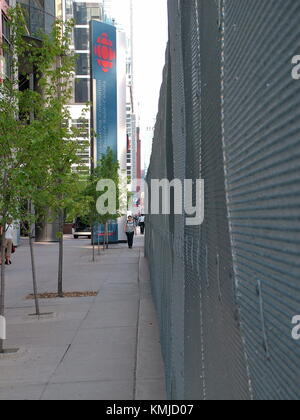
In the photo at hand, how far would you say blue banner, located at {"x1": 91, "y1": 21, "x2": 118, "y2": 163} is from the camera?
1452 inches

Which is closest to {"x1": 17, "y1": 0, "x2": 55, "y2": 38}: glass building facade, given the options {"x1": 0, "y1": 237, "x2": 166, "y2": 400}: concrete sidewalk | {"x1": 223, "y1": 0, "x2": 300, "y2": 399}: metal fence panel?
{"x1": 0, "y1": 237, "x2": 166, "y2": 400}: concrete sidewalk

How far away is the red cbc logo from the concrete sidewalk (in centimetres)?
2344

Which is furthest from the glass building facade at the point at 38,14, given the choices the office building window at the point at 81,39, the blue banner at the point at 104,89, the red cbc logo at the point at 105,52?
the office building window at the point at 81,39

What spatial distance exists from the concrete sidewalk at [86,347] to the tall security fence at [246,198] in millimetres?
3233

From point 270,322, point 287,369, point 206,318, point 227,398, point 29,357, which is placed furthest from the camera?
Result: point 29,357

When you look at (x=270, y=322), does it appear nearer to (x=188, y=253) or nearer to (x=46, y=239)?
(x=188, y=253)

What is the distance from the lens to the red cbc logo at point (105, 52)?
122 ft

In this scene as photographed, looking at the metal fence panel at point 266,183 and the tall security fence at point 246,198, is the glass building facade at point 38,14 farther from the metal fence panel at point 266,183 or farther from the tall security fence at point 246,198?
the metal fence panel at point 266,183

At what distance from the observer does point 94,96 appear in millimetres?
36875

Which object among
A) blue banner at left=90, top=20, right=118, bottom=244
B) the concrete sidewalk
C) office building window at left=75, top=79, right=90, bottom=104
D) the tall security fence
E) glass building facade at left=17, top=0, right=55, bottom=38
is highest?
office building window at left=75, top=79, right=90, bottom=104

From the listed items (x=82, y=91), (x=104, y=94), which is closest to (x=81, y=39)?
(x=82, y=91)

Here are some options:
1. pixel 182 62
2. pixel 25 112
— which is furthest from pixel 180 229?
pixel 25 112

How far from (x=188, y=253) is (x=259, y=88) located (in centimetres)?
216

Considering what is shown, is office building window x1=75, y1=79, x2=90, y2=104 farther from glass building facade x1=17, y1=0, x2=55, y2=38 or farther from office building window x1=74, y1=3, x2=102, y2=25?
glass building facade x1=17, y1=0, x2=55, y2=38
